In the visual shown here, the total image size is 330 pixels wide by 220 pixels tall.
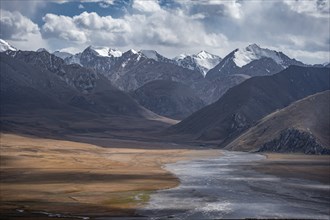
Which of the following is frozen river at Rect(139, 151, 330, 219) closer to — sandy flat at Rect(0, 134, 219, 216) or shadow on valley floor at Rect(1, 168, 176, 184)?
sandy flat at Rect(0, 134, 219, 216)

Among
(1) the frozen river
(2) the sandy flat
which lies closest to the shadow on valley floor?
(2) the sandy flat

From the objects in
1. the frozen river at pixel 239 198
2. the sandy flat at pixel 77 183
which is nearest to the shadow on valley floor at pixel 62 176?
the sandy flat at pixel 77 183

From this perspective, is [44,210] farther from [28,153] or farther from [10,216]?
[28,153]

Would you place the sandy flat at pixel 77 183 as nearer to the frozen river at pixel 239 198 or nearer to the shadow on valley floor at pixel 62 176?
the shadow on valley floor at pixel 62 176

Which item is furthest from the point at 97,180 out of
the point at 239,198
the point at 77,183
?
the point at 239,198

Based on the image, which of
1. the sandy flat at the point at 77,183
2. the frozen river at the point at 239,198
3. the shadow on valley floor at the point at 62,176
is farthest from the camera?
the shadow on valley floor at the point at 62,176

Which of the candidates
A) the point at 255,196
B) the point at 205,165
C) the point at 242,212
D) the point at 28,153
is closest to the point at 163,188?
the point at 255,196
